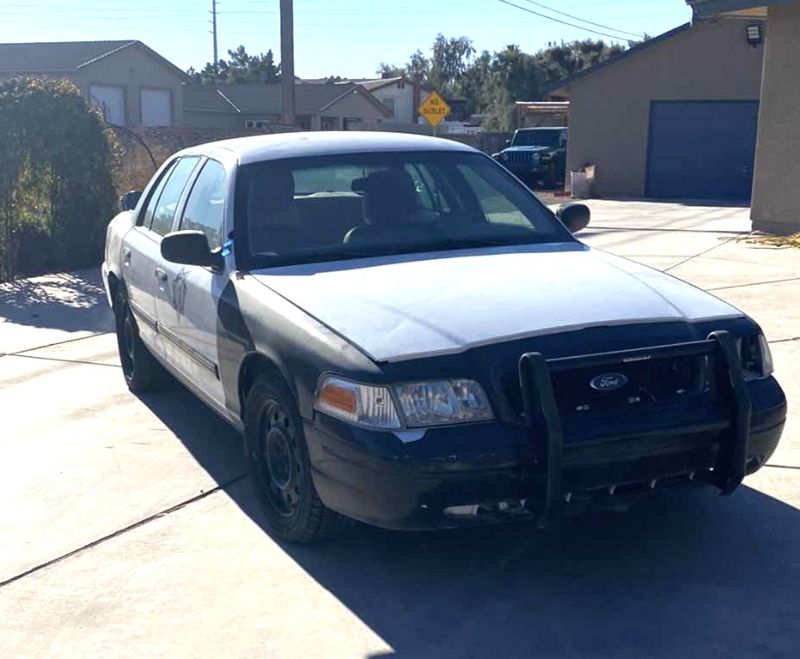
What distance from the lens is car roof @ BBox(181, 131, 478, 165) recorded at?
5.54m

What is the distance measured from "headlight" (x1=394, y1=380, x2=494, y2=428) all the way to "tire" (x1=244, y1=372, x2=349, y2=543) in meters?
0.56

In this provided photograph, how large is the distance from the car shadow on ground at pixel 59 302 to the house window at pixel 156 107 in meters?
35.0

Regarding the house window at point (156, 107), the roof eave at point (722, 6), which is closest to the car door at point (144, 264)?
the roof eave at point (722, 6)

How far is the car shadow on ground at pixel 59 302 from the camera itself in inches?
385

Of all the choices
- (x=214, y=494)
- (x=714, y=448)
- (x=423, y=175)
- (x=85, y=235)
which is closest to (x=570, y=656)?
(x=714, y=448)

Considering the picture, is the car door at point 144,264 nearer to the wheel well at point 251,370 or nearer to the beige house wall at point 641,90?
the wheel well at point 251,370

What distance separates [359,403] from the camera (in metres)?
3.87

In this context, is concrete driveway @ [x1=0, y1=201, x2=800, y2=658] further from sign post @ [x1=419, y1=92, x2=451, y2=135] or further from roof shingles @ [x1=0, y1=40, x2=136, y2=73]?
roof shingles @ [x1=0, y1=40, x2=136, y2=73]

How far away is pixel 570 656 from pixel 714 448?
1.00m

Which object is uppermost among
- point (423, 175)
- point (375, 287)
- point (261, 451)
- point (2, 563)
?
point (423, 175)

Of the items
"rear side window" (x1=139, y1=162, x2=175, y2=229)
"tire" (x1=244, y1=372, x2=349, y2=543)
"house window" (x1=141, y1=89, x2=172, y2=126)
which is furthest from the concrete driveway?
"house window" (x1=141, y1=89, x2=172, y2=126)

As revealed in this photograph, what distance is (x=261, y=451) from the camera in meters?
4.70

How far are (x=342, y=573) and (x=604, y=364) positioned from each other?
136 centimetres

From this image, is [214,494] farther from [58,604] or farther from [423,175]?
[423,175]
